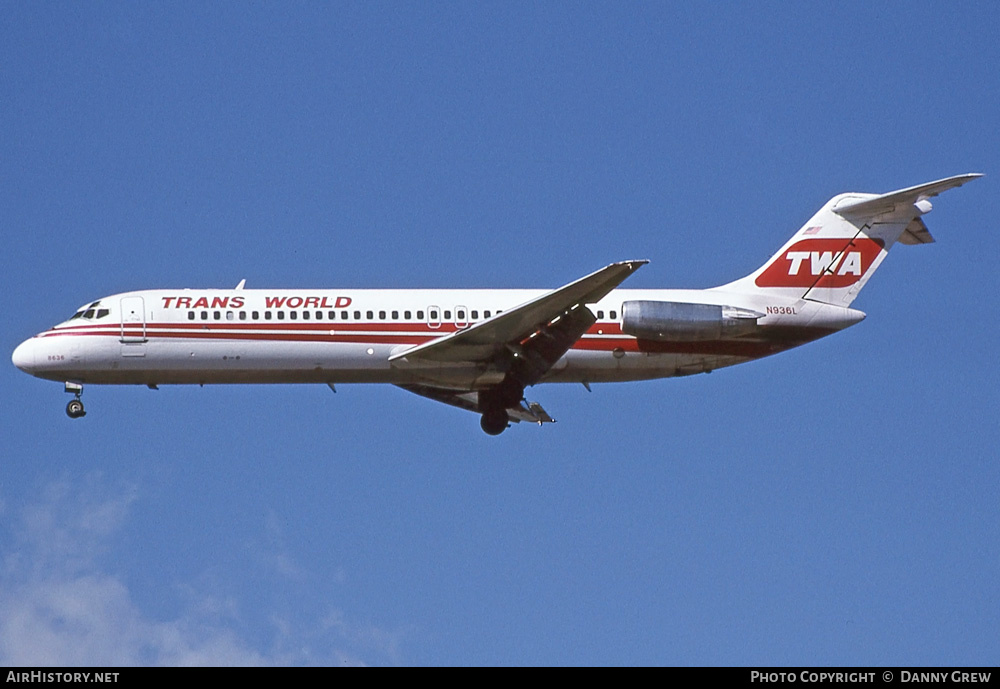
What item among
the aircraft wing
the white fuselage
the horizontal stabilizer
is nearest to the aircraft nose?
the white fuselage

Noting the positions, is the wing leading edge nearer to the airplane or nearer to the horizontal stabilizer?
the airplane

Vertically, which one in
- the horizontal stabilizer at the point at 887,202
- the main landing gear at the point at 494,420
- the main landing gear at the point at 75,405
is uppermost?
the horizontal stabilizer at the point at 887,202

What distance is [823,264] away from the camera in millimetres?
36062

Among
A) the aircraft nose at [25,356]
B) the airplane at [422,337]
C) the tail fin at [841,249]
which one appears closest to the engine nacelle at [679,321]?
the airplane at [422,337]

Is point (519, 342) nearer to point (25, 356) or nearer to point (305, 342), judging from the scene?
point (305, 342)

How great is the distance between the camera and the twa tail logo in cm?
3591

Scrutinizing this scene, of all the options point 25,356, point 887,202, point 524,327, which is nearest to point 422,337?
point 524,327

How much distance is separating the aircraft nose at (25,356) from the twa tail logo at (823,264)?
1746 centimetres

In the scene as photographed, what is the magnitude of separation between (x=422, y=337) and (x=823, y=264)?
10176 mm

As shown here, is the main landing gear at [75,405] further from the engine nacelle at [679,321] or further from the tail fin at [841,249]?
the tail fin at [841,249]

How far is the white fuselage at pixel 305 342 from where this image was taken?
3362cm
